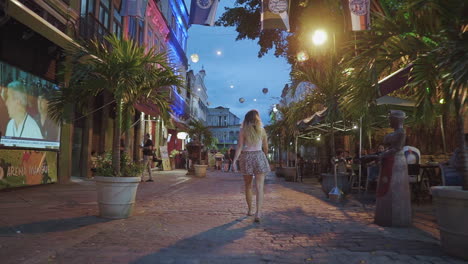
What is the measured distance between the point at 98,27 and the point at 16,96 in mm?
4995

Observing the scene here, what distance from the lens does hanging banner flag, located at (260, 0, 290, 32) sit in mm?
8688

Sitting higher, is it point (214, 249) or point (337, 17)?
point (337, 17)

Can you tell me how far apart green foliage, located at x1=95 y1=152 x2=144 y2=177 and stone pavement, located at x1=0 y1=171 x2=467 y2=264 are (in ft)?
2.17

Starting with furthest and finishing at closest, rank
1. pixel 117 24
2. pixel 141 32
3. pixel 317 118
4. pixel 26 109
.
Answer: pixel 141 32, pixel 117 24, pixel 317 118, pixel 26 109

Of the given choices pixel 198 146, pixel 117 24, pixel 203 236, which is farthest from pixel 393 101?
pixel 117 24

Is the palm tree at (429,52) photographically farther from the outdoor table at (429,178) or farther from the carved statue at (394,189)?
the outdoor table at (429,178)

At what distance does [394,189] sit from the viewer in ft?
15.9

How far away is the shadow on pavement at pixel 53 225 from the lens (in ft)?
14.0

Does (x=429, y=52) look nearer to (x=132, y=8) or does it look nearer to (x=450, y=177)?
(x=450, y=177)

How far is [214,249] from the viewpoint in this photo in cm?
366

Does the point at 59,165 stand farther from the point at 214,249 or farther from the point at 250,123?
the point at 214,249

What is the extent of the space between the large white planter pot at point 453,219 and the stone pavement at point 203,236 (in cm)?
12

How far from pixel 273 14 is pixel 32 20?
539 cm

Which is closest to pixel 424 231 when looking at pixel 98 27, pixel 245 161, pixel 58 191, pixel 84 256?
pixel 245 161
